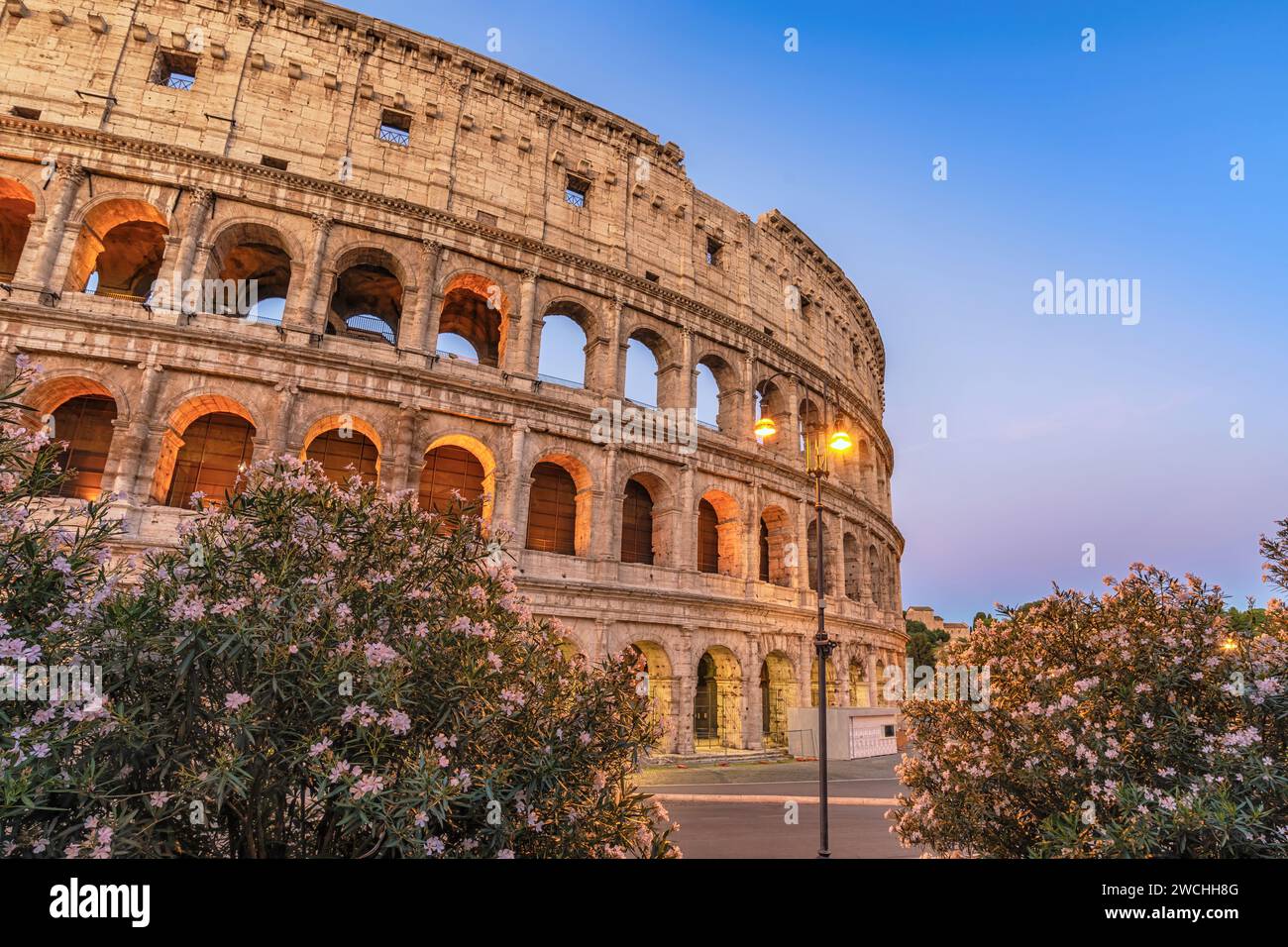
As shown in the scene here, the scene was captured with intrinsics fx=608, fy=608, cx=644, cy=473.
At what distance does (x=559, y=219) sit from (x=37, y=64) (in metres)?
14.8

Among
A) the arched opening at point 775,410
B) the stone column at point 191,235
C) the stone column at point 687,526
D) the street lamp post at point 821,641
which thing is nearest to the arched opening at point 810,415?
the arched opening at point 775,410

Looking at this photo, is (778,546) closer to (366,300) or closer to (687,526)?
(687,526)

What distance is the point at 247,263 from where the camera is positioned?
66.2 ft

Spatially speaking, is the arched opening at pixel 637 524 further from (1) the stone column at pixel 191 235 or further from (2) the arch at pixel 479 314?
(1) the stone column at pixel 191 235

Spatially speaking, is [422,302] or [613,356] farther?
[613,356]

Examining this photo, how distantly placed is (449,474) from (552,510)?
3.52 meters

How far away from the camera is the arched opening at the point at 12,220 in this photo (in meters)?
16.4

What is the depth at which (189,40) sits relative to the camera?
59.8ft

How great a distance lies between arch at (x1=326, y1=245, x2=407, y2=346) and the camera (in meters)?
20.2

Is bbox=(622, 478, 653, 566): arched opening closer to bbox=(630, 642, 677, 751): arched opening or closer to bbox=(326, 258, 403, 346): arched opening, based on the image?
bbox=(630, 642, 677, 751): arched opening

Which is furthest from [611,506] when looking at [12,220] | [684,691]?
[12,220]
